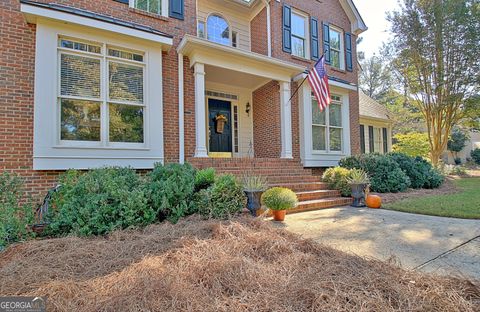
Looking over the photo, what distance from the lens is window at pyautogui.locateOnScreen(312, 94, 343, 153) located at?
889 cm

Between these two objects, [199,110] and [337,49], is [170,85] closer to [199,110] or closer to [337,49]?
[199,110]

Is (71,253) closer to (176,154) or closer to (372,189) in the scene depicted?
(176,154)

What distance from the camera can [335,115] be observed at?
9.50 m

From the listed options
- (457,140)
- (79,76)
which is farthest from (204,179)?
(457,140)

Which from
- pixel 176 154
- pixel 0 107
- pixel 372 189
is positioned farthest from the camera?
pixel 372 189

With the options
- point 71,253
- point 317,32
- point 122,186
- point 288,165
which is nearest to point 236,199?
point 122,186

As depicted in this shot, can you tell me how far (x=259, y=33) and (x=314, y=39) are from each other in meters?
2.05

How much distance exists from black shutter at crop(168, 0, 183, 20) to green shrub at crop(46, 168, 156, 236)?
4.84 meters

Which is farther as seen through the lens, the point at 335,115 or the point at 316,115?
the point at 335,115

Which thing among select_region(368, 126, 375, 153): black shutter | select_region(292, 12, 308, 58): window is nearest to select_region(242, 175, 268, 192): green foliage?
select_region(292, 12, 308, 58): window

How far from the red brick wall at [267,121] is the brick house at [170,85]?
0.15ft

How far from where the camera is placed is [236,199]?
4398mm

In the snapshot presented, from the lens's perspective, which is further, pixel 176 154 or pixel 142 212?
pixel 176 154

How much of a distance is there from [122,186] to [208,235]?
1.73 metres
